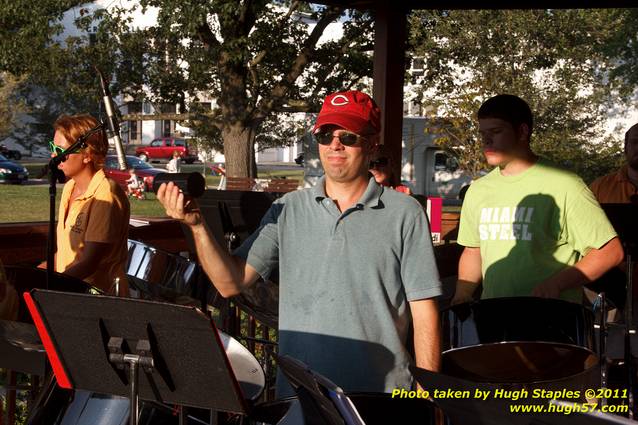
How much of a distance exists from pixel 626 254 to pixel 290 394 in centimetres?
127

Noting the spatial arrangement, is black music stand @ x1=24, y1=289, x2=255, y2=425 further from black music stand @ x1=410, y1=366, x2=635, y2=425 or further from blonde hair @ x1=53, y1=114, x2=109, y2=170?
blonde hair @ x1=53, y1=114, x2=109, y2=170

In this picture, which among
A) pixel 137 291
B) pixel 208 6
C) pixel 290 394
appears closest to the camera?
pixel 290 394

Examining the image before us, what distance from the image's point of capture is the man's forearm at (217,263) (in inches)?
73.7

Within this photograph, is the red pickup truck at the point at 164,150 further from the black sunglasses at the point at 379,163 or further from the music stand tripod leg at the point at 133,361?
the music stand tripod leg at the point at 133,361

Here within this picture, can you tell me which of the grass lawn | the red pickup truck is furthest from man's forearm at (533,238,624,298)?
the red pickup truck

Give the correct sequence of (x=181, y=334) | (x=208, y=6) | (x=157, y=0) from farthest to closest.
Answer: (x=157, y=0) < (x=208, y=6) < (x=181, y=334)

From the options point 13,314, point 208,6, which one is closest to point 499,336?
point 13,314

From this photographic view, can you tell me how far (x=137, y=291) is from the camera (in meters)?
3.22

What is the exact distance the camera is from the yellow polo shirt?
2750mm

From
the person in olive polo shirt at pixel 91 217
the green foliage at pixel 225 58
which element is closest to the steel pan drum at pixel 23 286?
the person in olive polo shirt at pixel 91 217

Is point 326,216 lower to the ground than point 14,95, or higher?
lower

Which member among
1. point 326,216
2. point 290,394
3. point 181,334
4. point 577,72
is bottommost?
point 290,394

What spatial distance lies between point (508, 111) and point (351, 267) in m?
0.86

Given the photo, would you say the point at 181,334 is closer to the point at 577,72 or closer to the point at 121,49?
the point at 121,49
